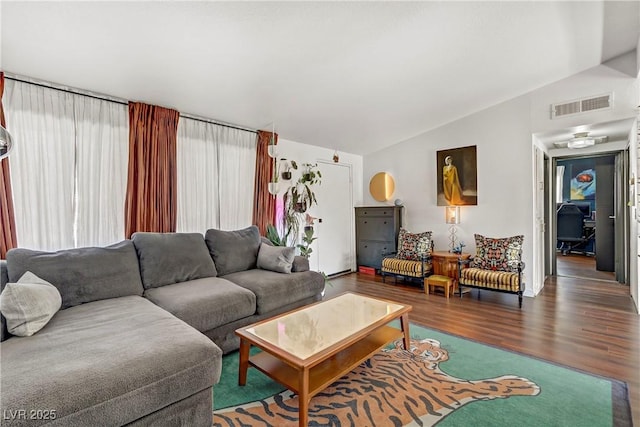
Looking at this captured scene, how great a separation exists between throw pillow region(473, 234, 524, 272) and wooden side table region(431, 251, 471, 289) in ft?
0.77

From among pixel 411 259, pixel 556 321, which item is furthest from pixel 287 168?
pixel 556 321

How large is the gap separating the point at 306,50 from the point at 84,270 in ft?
8.57

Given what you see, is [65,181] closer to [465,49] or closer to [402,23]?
[402,23]

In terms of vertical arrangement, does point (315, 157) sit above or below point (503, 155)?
above

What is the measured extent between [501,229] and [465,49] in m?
2.64

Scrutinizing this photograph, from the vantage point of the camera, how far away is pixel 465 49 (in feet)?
9.74

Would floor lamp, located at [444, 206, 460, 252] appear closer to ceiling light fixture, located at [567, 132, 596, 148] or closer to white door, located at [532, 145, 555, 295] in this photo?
white door, located at [532, 145, 555, 295]

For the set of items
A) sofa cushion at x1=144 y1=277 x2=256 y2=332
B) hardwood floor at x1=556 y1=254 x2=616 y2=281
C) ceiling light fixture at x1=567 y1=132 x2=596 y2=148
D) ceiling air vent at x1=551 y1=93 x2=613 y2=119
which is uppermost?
ceiling air vent at x1=551 y1=93 x2=613 y2=119

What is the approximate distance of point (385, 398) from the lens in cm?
190

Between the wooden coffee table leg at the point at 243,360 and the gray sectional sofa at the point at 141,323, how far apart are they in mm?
261

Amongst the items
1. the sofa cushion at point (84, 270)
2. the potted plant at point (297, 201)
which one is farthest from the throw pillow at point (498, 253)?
the sofa cushion at point (84, 270)

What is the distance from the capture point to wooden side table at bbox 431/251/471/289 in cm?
430

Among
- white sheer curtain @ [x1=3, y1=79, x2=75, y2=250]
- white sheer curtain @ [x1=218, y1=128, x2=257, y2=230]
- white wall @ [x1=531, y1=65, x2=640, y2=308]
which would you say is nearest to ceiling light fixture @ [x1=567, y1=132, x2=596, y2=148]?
white wall @ [x1=531, y1=65, x2=640, y2=308]

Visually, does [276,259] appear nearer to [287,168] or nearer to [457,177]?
[287,168]
